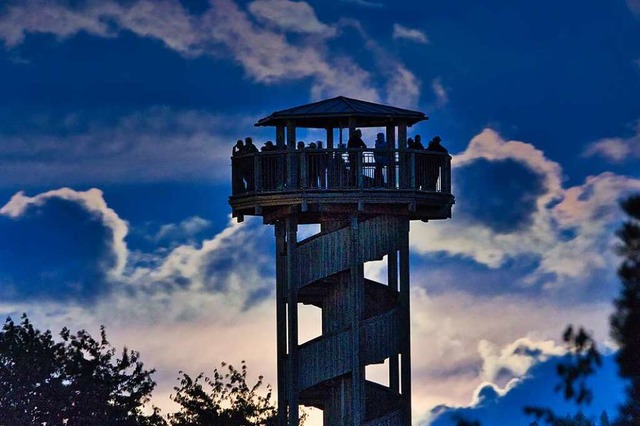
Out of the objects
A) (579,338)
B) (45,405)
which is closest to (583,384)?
(579,338)

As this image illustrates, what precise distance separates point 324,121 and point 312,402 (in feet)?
23.1

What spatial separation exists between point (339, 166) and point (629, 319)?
793 inches

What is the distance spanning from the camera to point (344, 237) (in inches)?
2124

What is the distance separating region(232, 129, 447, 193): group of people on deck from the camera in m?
53.5

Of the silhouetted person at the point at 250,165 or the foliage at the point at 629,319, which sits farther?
the silhouetted person at the point at 250,165

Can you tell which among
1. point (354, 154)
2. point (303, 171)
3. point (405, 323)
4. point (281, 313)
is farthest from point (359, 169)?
point (281, 313)

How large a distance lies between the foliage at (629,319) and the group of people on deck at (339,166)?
19153 millimetres

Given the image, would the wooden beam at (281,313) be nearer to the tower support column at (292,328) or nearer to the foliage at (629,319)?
the tower support column at (292,328)

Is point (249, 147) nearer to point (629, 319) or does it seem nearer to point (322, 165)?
point (322, 165)

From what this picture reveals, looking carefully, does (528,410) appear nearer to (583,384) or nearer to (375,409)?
(583,384)

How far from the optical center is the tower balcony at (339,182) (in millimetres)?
53344

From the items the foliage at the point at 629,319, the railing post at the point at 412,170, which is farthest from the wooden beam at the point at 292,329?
the foliage at the point at 629,319

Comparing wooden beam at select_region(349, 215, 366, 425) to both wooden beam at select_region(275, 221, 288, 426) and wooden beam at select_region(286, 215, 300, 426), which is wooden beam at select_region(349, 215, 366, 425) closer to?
wooden beam at select_region(286, 215, 300, 426)

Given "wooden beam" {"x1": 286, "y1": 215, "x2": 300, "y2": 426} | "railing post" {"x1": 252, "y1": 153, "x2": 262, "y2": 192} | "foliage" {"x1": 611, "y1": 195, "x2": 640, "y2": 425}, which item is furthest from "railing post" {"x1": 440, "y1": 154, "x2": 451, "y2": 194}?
"foliage" {"x1": 611, "y1": 195, "x2": 640, "y2": 425}
